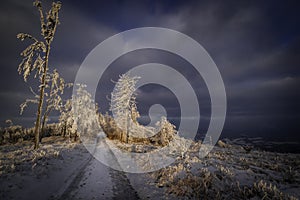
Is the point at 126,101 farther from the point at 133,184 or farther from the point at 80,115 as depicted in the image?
the point at 133,184

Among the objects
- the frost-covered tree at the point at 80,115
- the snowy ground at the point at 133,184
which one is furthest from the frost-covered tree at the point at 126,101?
the snowy ground at the point at 133,184

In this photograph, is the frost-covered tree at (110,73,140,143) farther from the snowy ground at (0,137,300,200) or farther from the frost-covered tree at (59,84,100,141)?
the snowy ground at (0,137,300,200)

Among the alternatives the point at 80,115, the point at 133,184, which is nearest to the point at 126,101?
the point at 80,115

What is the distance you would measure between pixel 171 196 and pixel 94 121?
41035mm

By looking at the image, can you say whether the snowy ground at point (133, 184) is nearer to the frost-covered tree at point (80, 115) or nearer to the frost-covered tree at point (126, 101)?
the frost-covered tree at point (126, 101)

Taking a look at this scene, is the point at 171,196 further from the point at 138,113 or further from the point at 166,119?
the point at 138,113

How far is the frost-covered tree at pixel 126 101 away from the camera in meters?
32.3

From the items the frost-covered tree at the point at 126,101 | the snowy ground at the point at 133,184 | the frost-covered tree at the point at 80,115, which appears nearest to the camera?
the snowy ground at the point at 133,184

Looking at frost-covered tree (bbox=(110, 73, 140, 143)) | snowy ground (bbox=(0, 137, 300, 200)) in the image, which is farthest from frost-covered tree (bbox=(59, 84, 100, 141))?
snowy ground (bbox=(0, 137, 300, 200))

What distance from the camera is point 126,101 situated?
3250 cm

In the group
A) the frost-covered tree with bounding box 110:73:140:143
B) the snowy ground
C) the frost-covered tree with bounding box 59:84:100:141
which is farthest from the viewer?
the frost-covered tree with bounding box 59:84:100:141

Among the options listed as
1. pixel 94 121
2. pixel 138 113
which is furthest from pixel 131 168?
pixel 94 121

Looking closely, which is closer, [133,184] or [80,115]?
[133,184]

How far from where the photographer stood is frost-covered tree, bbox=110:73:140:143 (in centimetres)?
3228
